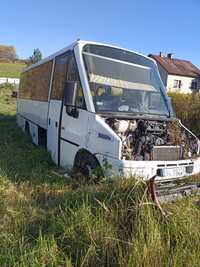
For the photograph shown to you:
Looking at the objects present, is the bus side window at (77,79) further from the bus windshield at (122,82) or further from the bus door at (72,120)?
the bus windshield at (122,82)

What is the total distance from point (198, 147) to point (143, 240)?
318 cm

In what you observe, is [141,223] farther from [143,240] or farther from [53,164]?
[53,164]

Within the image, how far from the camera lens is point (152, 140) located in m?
5.06

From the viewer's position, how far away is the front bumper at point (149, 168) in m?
4.41

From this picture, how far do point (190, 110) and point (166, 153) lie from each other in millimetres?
7135

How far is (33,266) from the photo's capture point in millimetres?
2666

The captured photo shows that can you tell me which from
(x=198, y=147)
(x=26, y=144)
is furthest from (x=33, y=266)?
(x=26, y=144)

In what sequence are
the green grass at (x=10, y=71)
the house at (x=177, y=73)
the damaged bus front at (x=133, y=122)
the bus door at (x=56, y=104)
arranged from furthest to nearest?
1. the green grass at (x=10, y=71)
2. the house at (x=177, y=73)
3. the bus door at (x=56, y=104)
4. the damaged bus front at (x=133, y=122)

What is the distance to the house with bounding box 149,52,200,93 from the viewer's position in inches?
1833

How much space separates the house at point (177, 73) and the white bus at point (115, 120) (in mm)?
40511

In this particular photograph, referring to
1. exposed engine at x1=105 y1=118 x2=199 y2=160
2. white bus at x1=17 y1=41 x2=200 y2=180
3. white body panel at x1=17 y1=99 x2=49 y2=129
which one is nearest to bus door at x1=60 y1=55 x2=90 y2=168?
white bus at x1=17 y1=41 x2=200 y2=180

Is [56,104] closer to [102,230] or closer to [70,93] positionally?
[70,93]

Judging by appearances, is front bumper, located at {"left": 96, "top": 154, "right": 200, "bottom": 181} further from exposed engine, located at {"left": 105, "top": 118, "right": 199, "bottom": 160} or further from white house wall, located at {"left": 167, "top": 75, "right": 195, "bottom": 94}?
white house wall, located at {"left": 167, "top": 75, "right": 195, "bottom": 94}

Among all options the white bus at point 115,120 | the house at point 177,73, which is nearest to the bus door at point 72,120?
the white bus at point 115,120
